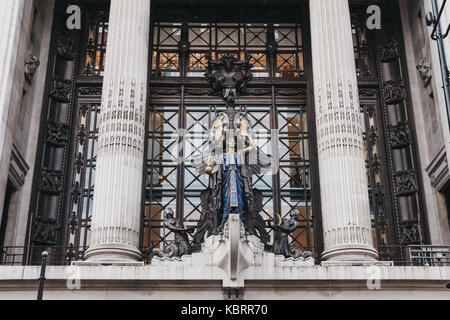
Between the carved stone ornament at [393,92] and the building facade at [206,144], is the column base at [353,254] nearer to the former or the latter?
the building facade at [206,144]

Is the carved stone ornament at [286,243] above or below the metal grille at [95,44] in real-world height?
below

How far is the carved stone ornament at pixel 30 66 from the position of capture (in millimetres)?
27870

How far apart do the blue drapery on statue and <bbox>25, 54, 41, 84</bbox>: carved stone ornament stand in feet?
31.7

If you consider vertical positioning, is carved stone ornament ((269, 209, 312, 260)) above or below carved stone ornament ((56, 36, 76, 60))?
below

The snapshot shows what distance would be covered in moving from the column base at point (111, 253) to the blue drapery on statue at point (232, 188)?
3.21m

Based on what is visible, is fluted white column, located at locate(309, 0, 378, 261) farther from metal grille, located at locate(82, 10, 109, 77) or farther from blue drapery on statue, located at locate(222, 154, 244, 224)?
metal grille, located at locate(82, 10, 109, 77)

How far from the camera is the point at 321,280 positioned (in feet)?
68.4

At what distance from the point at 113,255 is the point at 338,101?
9405mm

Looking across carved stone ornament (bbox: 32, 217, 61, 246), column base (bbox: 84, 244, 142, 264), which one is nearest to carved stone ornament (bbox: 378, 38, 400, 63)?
column base (bbox: 84, 244, 142, 264)

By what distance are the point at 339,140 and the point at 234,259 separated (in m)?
6.08

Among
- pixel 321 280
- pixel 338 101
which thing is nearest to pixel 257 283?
pixel 321 280

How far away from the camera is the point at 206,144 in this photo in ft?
94.1

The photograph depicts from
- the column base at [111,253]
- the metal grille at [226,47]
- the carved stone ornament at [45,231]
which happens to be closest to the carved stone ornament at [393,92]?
the metal grille at [226,47]

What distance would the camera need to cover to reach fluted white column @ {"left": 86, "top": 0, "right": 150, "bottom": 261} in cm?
2231
